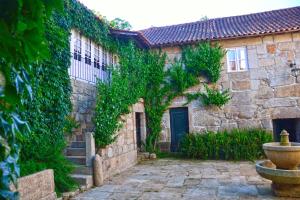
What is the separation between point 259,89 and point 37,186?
27.5 feet

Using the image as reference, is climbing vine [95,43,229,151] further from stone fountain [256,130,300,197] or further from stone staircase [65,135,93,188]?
stone fountain [256,130,300,197]

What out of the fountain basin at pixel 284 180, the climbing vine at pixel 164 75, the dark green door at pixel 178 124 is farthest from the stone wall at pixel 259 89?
the fountain basin at pixel 284 180

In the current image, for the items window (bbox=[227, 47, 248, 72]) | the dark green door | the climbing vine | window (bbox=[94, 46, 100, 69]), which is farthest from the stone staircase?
window (bbox=[227, 47, 248, 72])

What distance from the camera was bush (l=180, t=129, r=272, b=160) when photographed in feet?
29.3

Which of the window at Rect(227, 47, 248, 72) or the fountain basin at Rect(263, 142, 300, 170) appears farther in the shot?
the window at Rect(227, 47, 248, 72)

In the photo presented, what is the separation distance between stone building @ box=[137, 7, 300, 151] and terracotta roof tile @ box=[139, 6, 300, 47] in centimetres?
4

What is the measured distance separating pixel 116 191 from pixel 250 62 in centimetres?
731

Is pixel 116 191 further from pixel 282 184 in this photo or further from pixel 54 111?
pixel 282 184

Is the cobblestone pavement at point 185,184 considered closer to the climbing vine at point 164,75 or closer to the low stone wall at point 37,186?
the low stone wall at point 37,186

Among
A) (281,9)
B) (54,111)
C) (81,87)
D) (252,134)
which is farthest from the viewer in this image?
(281,9)

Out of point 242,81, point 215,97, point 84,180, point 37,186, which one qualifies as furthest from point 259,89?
point 37,186

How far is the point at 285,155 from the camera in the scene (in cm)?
442

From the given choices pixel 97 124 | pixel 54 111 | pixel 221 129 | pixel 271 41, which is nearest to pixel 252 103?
pixel 221 129

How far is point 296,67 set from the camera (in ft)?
31.1
